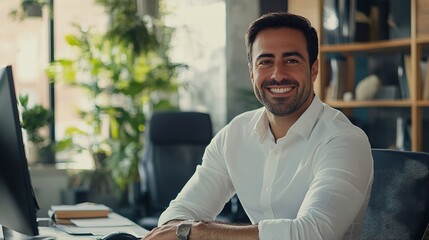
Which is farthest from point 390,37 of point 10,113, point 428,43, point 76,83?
point 10,113

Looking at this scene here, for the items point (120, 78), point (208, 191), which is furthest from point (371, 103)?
point (208, 191)

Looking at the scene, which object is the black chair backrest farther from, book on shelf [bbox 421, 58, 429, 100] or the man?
the man

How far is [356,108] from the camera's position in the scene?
196 inches

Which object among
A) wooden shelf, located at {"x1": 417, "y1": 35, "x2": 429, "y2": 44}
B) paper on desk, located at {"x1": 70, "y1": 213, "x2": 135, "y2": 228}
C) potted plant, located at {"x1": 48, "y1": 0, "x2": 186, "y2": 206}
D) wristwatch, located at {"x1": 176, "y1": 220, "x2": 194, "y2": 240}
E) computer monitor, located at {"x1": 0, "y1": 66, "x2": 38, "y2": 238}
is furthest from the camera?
potted plant, located at {"x1": 48, "y1": 0, "x2": 186, "y2": 206}

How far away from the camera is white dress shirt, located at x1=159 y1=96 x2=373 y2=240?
1864 millimetres

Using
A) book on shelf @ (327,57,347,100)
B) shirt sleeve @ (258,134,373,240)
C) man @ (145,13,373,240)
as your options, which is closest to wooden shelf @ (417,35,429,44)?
book on shelf @ (327,57,347,100)

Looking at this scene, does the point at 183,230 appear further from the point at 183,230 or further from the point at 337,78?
the point at 337,78

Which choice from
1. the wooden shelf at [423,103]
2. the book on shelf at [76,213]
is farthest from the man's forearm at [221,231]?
the wooden shelf at [423,103]

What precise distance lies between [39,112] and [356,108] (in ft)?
8.11

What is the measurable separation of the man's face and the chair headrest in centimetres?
299

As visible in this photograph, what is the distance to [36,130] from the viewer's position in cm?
611

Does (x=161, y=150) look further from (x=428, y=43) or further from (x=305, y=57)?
(x=305, y=57)

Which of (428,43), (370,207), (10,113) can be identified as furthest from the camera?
(428,43)

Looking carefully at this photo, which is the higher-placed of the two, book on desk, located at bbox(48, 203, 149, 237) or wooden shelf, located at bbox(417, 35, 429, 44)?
wooden shelf, located at bbox(417, 35, 429, 44)
